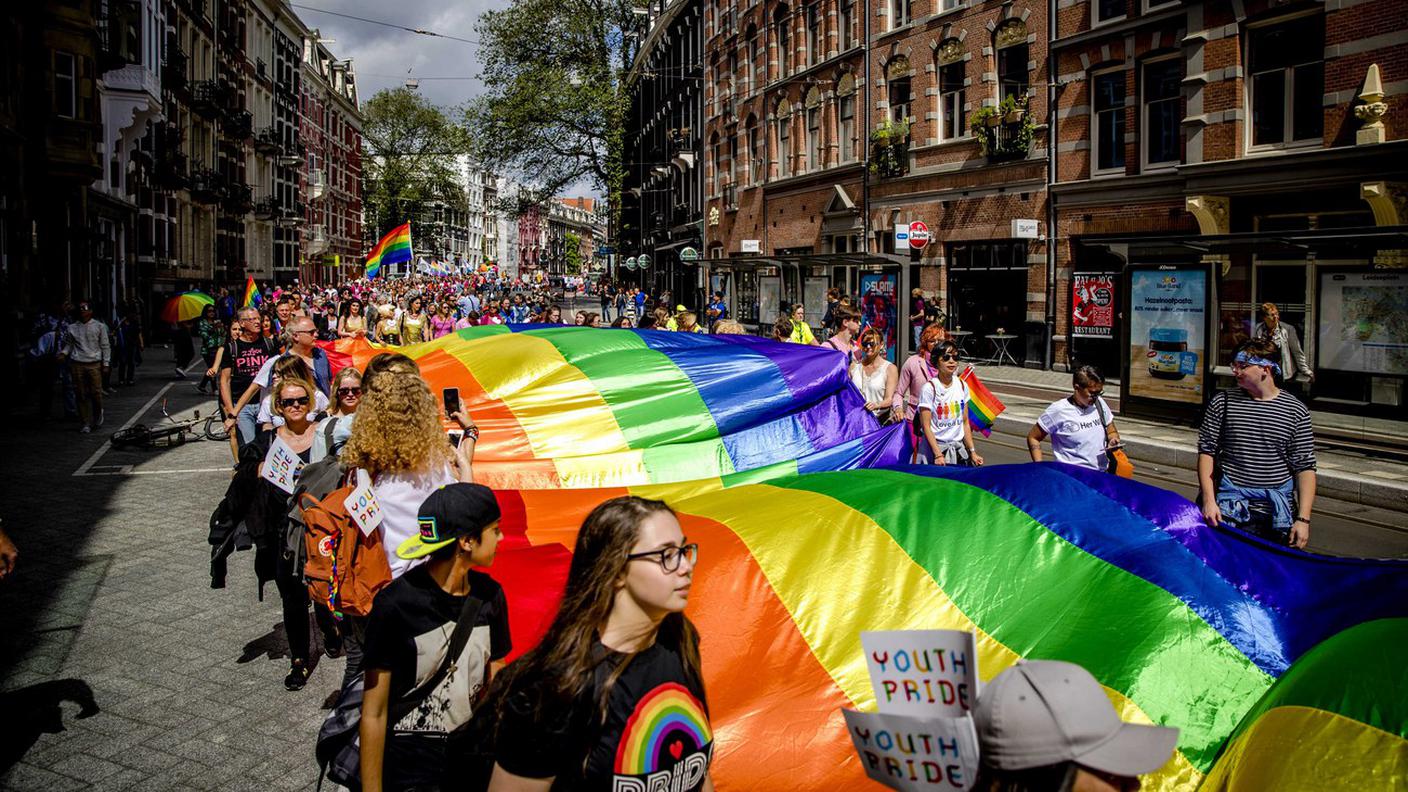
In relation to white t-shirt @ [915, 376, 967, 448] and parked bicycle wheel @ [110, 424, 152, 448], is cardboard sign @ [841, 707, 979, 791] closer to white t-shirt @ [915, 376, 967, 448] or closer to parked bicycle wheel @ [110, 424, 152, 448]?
white t-shirt @ [915, 376, 967, 448]

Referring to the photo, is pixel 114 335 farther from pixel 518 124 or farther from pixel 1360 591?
pixel 518 124

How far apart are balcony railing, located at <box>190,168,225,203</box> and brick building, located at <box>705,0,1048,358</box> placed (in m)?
23.0

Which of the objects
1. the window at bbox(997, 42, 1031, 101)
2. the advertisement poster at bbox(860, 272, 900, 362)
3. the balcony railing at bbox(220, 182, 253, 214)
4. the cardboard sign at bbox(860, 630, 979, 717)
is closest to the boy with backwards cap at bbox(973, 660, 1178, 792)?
the cardboard sign at bbox(860, 630, 979, 717)

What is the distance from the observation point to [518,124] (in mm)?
51000

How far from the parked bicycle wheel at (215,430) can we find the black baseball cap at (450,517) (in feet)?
41.5

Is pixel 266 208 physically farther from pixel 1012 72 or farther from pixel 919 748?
pixel 919 748

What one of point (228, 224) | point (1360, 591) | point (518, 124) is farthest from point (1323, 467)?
point (228, 224)

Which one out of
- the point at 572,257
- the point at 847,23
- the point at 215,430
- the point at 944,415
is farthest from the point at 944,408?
the point at 572,257

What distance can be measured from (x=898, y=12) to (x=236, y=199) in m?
34.1

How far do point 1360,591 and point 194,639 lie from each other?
636cm

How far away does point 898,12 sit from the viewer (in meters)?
29.8

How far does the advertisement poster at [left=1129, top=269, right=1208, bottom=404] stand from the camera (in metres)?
14.4

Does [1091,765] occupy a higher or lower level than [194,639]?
higher

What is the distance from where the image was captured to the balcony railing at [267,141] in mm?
54875
